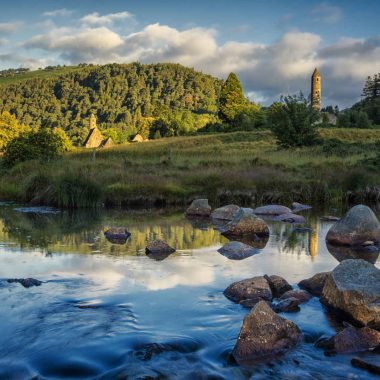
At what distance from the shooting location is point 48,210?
784 inches

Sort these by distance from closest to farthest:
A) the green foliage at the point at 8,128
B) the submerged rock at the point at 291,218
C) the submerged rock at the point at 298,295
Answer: the submerged rock at the point at 298,295 < the submerged rock at the point at 291,218 < the green foliage at the point at 8,128

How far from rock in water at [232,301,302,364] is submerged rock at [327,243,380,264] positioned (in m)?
5.52

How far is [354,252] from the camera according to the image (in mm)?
12227

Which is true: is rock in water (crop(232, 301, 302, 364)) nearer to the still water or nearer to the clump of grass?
the still water

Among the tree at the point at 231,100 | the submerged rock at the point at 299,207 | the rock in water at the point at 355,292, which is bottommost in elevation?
the submerged rock at the point at 299,207

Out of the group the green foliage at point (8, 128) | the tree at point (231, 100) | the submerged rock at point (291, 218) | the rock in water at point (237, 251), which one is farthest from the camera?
the tree at point (231, 100)

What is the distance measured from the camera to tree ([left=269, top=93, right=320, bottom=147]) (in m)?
42.9

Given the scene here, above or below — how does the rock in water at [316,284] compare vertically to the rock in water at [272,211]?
above

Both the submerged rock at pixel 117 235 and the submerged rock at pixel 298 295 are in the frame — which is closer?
the submerged rock at pixel 298 295

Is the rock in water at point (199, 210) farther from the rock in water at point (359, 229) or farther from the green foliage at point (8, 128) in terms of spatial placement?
the green foliage at point (8, 128)

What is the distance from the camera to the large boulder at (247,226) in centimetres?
1452

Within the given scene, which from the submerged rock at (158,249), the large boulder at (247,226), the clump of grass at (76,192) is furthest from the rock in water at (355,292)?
the clump of grass at (76,192)

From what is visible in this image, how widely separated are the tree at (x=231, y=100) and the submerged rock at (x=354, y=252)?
225 ft

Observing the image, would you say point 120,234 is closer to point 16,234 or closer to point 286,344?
point 16,234
